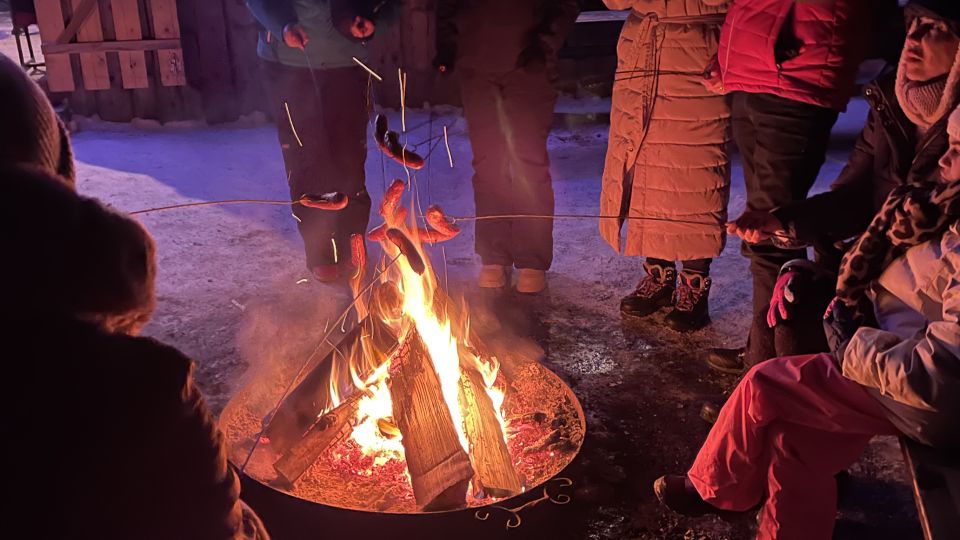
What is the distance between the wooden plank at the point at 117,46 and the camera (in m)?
8.45

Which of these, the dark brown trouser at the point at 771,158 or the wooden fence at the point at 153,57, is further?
the wooden fence at the point at 153,57

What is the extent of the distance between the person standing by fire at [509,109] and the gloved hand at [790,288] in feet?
6.87

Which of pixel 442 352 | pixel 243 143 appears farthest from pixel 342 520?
pixel 243 143

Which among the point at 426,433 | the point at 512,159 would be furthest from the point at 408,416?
the point at 512,159

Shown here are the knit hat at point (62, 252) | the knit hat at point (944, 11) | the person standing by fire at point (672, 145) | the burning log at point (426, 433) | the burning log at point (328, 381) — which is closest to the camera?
the knit hat at point (62, 252)

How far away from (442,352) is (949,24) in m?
2.24

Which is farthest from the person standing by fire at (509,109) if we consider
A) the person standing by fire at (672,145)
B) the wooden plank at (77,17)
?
the wooden plank at (77,17)

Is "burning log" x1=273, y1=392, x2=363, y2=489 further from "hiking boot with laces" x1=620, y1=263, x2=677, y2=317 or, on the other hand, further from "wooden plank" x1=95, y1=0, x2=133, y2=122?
"wooden plank" x1=95, y1=0, x2=133, y2=122

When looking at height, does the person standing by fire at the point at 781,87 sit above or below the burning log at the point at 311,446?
above

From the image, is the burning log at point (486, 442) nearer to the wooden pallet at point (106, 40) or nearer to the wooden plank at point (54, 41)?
the wooden pallet at point (106, 40)

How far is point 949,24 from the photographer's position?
2.62 m

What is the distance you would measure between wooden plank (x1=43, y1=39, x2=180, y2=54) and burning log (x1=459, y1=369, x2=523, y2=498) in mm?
6574

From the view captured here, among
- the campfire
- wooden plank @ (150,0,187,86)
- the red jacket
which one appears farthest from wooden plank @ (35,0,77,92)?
the red jacket

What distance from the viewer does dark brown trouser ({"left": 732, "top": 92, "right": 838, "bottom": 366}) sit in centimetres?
363
